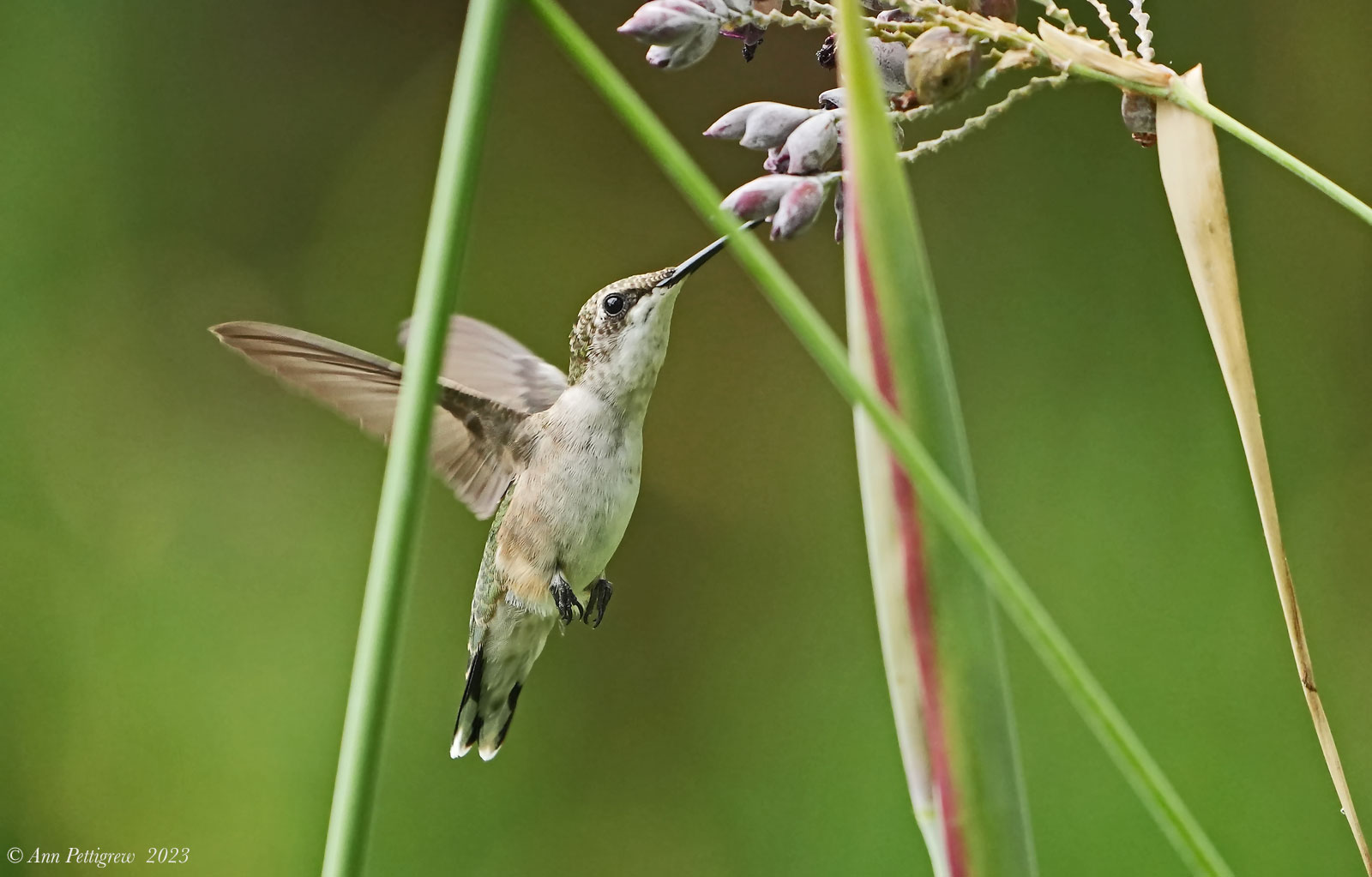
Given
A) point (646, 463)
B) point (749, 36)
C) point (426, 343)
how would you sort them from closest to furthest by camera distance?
point (426, 343) < point (749, 36) < point (646, 463)

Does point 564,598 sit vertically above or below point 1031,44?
below

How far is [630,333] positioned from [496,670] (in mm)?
319

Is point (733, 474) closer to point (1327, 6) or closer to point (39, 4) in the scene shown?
point (1327, 6)

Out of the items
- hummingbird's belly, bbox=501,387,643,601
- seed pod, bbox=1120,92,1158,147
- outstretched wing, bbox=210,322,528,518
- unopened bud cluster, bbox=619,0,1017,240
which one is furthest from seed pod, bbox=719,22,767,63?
hummingbird's belly, bbox=501,387,643,601

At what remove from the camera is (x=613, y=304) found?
0.79 m

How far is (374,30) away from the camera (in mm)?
2051

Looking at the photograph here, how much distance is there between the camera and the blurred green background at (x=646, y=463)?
5.67 ft

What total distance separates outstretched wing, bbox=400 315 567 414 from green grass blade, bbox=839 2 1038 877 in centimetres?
67

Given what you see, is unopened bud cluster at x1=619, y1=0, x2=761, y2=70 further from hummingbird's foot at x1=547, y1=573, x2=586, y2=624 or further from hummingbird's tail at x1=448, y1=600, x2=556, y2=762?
hummingbird's tail at x1=448, y1=600, x2=556, y2=762

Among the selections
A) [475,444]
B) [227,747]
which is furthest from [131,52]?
[475,444]

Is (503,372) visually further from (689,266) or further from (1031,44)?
(1031,44)

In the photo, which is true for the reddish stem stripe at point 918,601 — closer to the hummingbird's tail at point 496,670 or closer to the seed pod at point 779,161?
the seed pod at point 779,161

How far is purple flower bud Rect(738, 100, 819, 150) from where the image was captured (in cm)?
39

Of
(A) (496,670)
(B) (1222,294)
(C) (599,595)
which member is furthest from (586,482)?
(B) (1222,294)
